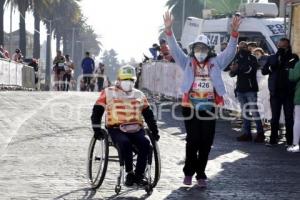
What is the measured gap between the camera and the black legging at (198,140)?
937 centimetres

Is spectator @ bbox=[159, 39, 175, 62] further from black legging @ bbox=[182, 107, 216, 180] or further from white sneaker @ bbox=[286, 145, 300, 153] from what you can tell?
black legging @ bbox=[182, 107, 216, 180]

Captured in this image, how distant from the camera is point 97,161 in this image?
356 inches

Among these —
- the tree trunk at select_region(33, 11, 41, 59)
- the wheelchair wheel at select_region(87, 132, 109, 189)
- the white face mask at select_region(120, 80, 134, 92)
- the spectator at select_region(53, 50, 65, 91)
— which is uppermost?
the tree trunk at select_region(33, 11, 41, 59)

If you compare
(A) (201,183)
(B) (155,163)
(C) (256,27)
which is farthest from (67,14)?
(B) (155,163)

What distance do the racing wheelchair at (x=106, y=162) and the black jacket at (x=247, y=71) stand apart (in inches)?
219

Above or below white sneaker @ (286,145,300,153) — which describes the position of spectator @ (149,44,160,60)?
above

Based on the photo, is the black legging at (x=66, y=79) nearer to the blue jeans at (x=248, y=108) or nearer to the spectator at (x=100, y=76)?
the spectator at (x=100, y=76)

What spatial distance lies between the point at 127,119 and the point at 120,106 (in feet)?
0.55

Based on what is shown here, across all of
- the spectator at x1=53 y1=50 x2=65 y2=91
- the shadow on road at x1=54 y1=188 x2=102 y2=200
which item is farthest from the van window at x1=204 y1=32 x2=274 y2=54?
the shadow on road at x1=54 y1=188 x2=102 y2=200

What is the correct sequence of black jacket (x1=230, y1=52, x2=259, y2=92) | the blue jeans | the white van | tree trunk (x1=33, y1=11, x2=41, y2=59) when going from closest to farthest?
black jacket (x1=230, y1=52, x2=259, y2=92) → the blue jeans → the white van → tree trunk (x1=33, y1=11, x2=41, y2=59)

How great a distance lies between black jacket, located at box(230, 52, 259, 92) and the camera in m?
14.3

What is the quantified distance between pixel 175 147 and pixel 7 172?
12.7 feet

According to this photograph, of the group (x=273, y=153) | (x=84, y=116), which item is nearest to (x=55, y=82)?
(x=84, y=116)

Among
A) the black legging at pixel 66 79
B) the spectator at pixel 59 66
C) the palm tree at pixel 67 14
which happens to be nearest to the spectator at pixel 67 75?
the black legging at pixel 66 79
